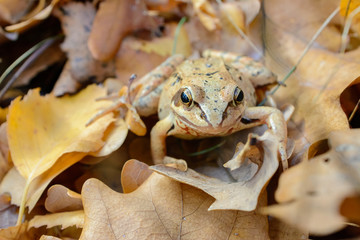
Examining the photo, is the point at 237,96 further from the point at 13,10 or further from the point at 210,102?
the point at 13,10

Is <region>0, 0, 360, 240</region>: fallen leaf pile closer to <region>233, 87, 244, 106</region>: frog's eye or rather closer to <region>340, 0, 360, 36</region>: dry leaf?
<region>340, 0, 360, 36</region>: dry leaf

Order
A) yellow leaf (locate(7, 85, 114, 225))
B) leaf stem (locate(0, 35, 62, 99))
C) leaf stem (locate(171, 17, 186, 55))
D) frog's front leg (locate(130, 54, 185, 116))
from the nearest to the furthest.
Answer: yellow leaf (locate(7, 85, 114, 225)) < frog's front leg (locate(130, 54, 185, 116)) < leaf stem (locate(0, 35, 62, 99)) < leaf stem (locate(171, 17, 186, 55))

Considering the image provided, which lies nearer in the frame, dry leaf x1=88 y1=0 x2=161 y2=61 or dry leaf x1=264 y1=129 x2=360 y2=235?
dry leaf x1=264 y1=129 x2=360 y2=235

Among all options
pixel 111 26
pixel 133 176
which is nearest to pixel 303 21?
pixel 111 26

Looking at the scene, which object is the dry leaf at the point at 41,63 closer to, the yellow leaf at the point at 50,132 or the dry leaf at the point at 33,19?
the dry leaf at the point at 33,19

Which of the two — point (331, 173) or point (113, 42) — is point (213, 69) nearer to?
point (113, 42)

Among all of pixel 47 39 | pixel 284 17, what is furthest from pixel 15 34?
pixel 284 17

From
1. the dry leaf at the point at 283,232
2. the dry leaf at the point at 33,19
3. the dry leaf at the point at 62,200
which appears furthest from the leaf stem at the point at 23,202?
the dry leaf at the point at 33,19

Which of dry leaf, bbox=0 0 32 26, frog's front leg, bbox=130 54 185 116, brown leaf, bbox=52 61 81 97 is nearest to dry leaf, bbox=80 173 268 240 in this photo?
frog's front leg, bbox=130 54 185 116
